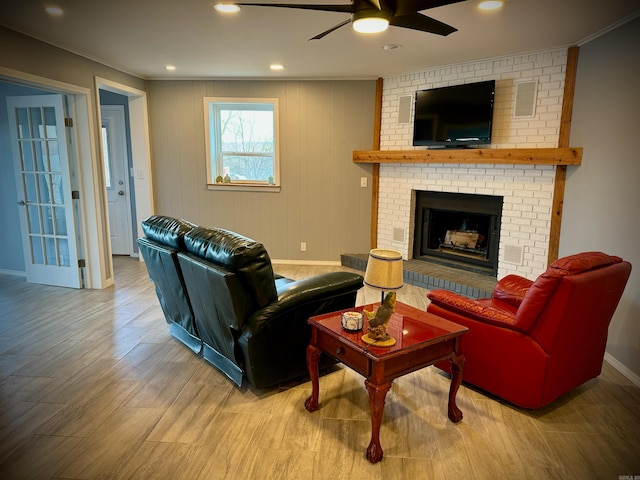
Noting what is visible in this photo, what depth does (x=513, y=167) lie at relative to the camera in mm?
4332

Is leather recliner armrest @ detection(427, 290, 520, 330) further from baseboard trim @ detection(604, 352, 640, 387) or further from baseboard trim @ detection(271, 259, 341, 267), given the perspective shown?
baseboard trim @ detection(271, 259, 341, 267)

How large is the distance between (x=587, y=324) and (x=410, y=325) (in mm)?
1027

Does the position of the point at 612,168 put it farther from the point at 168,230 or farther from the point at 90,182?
the point at 90,182

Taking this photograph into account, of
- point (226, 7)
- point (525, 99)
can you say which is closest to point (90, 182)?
point (226, 7)

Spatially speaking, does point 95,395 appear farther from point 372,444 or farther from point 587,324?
point 587,324

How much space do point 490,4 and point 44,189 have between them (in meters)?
4.70

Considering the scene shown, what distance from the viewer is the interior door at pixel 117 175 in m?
5.96

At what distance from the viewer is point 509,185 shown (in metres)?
4.39

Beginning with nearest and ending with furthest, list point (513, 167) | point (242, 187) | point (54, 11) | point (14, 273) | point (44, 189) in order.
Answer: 1. point (54, 11)
2. point (513, 167)
3. point (44, 189)
4. point (14, 273)
5. point (242, 187)

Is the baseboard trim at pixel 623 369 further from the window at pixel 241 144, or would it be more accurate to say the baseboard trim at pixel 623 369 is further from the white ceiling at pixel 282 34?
the window at pixel 241 144

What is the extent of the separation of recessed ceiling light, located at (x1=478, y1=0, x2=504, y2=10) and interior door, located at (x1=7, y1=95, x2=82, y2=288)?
159 inches

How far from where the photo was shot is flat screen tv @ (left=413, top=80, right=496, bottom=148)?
4410 mm

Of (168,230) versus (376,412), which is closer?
(376,412)

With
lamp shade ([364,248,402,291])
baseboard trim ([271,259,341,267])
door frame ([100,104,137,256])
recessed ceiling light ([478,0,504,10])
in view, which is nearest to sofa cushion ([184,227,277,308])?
lamp shade ([364,248,402,291])
